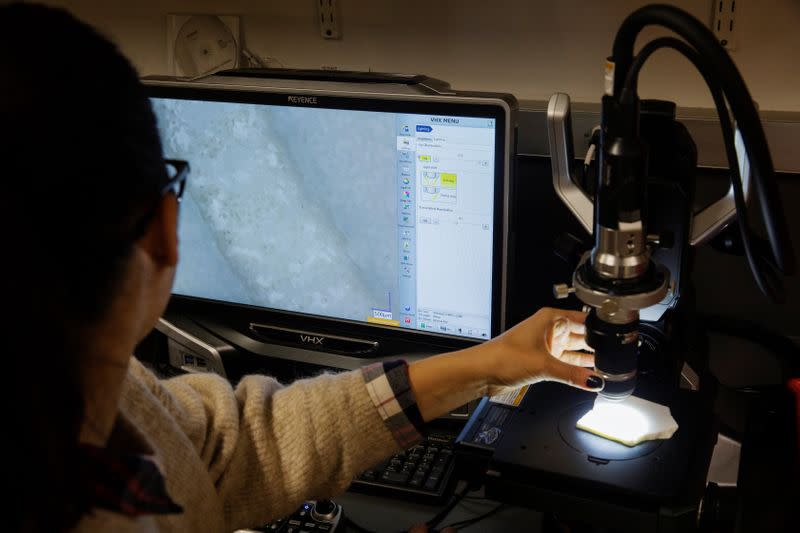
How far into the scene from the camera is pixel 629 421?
933mm

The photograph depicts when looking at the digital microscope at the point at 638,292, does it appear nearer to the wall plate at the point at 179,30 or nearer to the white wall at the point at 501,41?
the white wall at the point at 501,41

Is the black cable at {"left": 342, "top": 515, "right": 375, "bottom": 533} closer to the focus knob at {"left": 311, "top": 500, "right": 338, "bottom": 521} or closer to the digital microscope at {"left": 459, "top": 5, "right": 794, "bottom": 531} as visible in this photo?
the focus knob at {"left": 311, "top": 500, "right": 338, "bottom": 521}

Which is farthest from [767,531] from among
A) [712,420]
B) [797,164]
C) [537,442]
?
[797,164]

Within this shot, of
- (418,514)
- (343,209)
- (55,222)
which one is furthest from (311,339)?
(55,222)

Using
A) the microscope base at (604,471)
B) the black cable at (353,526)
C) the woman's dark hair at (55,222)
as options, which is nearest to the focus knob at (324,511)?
the black cable at (353,526)

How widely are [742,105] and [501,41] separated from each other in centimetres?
81

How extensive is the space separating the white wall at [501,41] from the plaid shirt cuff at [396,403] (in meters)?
0.66

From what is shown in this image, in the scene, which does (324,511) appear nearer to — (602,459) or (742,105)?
(602,459)

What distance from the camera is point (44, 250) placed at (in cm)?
53

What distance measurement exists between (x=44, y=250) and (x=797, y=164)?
40.9 inches

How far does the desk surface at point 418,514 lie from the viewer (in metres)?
1.05

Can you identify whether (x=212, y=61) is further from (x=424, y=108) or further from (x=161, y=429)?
(x=161, y=429)

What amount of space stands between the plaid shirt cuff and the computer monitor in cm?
25

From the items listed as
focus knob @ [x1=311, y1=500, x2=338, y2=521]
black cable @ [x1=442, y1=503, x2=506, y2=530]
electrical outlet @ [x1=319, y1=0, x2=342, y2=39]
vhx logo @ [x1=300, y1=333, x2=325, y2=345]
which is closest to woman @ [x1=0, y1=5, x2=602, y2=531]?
focus knob @ [x1=311, y1=500, x2=338, y2=521]
